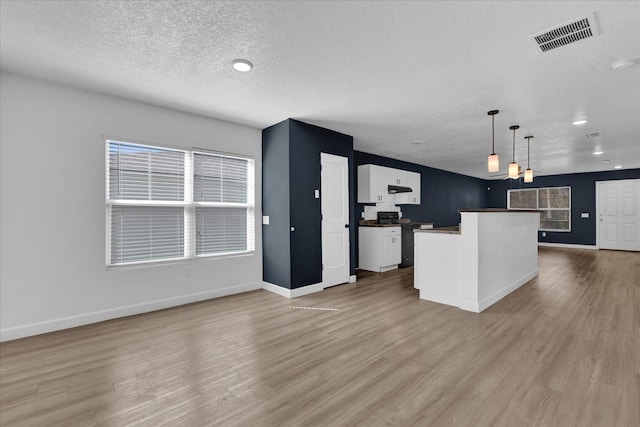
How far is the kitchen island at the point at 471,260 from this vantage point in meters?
3.61

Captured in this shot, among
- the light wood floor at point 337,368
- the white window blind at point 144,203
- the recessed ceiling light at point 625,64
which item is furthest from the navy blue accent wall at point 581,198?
the white window blind at point 144,203

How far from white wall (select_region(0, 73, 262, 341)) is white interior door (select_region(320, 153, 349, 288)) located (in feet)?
7.27

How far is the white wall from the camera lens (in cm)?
292

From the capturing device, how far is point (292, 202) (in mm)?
4340

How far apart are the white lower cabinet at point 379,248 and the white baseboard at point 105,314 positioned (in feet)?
8.83

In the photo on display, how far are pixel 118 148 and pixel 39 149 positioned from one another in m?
0.70

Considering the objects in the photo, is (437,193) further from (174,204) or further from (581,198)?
(174,204)

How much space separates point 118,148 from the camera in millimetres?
3564

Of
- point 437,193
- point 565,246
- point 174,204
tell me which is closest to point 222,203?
point 174,204

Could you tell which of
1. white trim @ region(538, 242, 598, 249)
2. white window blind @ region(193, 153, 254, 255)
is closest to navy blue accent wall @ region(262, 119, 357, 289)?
white window blind @ region(193, 153, 254, 255)

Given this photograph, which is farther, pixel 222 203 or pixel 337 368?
pixel 222 203

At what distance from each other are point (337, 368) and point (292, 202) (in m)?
2.49

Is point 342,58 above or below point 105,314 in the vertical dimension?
above

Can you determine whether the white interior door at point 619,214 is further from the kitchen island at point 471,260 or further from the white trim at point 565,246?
the kitchen island at point 471,260
